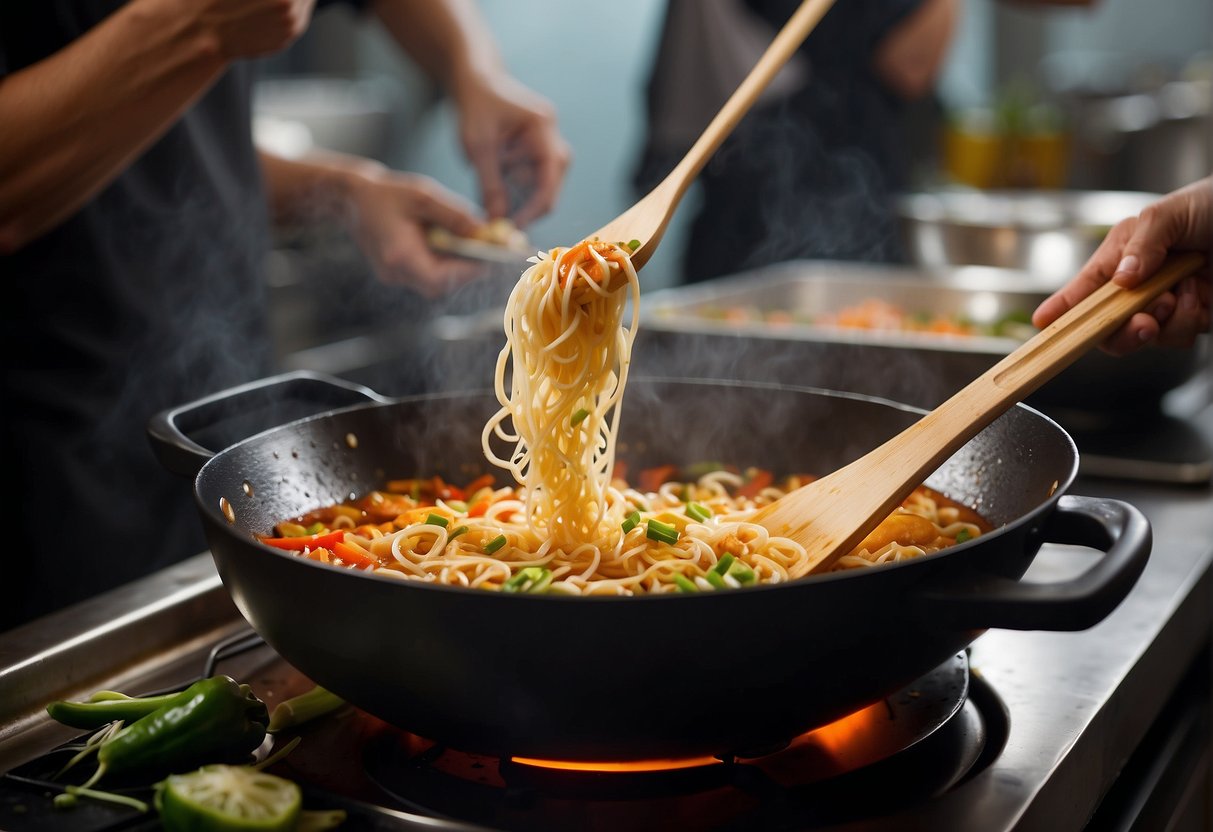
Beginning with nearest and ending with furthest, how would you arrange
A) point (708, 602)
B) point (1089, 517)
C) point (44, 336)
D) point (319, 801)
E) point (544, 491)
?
1. point (708, 602)
2. point (319, 801)
3. point (1089, 517)
4. point (544, 491)
5. point (44, 336)

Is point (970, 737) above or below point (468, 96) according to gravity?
below

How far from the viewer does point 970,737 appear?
1.25 metres

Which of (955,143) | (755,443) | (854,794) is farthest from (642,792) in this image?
(955,143)

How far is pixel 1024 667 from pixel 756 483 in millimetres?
515

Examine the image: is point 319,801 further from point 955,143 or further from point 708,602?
point 955,143

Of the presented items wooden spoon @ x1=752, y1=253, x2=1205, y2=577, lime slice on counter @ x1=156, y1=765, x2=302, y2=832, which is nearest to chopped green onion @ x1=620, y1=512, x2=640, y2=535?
wooden spoon @ x1=752, y1=253, x2=1205, y2=577

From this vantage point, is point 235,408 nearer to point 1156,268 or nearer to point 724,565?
point 724,565

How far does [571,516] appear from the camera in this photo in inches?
59.3

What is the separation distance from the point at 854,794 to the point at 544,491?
1.87 ft

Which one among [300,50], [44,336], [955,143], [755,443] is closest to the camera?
[755,443]

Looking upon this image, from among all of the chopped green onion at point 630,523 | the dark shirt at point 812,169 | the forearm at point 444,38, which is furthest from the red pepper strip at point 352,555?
the dark shirt at point 812,169

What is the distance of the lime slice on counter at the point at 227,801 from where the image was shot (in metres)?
0.97

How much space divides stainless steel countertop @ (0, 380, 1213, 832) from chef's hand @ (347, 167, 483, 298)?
84 cm

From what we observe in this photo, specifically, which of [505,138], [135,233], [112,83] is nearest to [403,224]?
[505,138]
